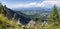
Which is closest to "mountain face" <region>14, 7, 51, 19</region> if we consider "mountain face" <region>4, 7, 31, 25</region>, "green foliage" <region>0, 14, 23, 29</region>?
"mountain face" <region>4, 7, 31, 25</region>

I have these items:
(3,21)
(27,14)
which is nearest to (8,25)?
(3,21)

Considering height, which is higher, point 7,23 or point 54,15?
point 54,15

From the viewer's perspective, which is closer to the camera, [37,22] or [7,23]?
[7,23]

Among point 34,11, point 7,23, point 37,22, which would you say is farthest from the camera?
point 34,11

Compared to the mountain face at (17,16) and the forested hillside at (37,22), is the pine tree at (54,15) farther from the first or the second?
the mountain face at (17,16)

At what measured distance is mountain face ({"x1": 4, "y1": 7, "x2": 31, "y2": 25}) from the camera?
3232 mm

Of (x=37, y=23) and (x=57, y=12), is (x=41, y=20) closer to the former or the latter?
(x=37, y=23)

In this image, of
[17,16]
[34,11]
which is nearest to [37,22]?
[34,11]

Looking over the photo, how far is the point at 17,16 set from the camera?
132 inches

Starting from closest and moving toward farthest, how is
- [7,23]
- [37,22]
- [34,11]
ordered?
[7,23] → [37,22] → [34,11]

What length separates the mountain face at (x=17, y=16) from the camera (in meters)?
3.23

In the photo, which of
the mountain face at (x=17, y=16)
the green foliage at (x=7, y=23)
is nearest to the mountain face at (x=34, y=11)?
the mountain face at (x=17, y=16)

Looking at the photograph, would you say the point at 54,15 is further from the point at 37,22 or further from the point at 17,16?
the point at 17,16

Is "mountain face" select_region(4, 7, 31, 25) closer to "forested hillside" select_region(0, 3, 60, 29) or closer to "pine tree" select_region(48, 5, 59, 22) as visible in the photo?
"forested hillside" select_region(0, 3, 60, 29)
